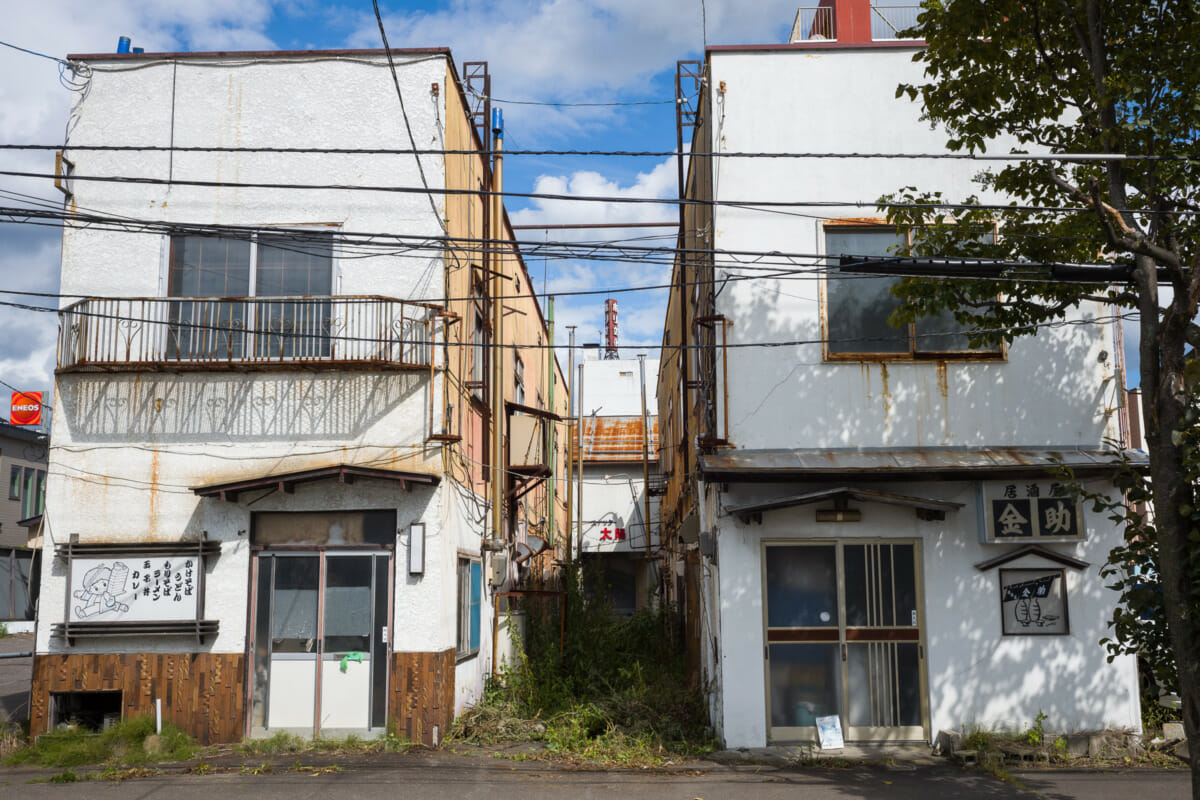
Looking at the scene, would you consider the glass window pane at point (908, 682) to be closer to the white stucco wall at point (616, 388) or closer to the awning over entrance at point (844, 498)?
the awning over entrance at point (844, 498)

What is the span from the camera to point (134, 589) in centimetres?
1155

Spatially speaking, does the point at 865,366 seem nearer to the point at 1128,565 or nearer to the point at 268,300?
the point at 1128,565

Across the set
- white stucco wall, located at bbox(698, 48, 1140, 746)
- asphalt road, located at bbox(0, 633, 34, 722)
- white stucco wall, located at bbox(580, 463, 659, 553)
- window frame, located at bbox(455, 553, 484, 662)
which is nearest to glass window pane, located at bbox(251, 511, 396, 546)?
window frame, located at bbox(455, 553, 484, 662)

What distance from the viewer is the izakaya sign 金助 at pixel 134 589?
11.5 m

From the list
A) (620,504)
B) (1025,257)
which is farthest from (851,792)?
(620,504)

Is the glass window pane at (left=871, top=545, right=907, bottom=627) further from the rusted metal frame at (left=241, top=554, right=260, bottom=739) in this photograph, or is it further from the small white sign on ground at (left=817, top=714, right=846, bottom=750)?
the rusted metal frame at (left=241, top=554, right=260, bottom=739)

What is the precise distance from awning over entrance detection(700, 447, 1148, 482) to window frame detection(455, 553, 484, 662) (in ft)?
13.0

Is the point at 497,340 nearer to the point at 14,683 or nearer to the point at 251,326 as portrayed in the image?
the point at 251,326

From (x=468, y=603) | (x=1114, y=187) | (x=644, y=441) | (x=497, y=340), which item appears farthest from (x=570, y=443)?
(x=1114, y=187)

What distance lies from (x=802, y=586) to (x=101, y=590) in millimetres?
8640

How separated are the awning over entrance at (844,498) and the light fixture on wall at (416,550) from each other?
3.80 metres

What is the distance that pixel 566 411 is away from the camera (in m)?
31.2

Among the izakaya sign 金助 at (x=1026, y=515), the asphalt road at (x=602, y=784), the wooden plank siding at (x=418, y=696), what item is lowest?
the asphalt road at (x=602, y=784)

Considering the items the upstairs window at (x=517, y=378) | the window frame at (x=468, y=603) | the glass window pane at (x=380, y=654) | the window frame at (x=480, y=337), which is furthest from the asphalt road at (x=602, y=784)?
the upstairs window at (x=517, y=378)
